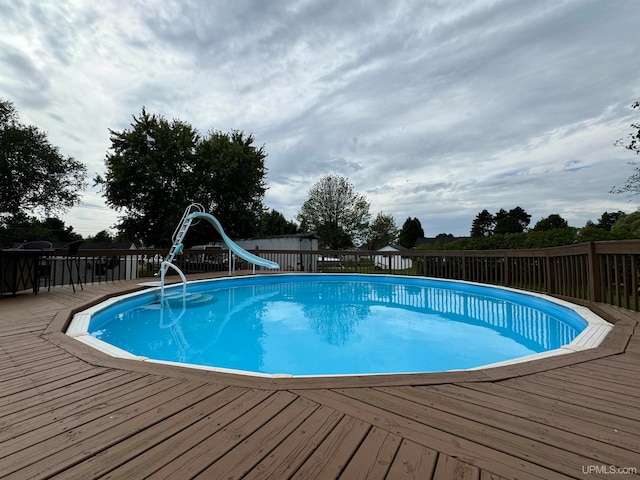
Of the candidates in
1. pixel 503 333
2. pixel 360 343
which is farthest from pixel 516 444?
pixel 503 333

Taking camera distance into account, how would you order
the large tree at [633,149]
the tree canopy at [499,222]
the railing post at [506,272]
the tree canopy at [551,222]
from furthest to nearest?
the tree canopy at [499,222]
the tree canopy at [551,222]
the large tree at [633,149]
the railing post at [506,272]

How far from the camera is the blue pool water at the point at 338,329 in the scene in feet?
11.2

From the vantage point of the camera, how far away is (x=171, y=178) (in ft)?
50.6

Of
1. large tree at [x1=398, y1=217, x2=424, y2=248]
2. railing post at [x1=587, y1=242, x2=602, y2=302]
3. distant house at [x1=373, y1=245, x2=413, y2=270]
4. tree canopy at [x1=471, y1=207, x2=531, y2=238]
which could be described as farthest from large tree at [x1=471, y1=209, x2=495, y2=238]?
railing post at [x1=587, y1=242, x2=602, y2=302]

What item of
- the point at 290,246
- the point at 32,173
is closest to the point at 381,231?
the point at 290,246

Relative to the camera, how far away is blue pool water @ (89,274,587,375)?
341cm

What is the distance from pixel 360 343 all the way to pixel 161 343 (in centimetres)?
281

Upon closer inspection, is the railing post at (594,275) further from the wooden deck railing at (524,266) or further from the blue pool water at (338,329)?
the blue pool water at (338,329)

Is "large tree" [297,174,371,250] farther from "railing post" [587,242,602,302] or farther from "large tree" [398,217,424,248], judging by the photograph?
"large tree" [398,217,424,248]

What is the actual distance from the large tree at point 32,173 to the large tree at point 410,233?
40143 millimetres

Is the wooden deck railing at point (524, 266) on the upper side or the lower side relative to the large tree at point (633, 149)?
lower

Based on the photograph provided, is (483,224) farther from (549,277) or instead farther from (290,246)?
(549,277)

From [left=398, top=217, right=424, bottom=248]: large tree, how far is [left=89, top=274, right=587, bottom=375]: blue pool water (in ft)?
127

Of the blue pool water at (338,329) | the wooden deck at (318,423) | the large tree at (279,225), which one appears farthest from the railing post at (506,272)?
the large tree at (279,225)
